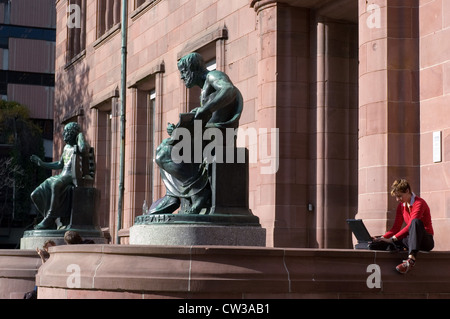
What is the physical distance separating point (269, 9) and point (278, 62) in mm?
1071

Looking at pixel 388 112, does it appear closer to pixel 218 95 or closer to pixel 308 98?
pixel 218 95

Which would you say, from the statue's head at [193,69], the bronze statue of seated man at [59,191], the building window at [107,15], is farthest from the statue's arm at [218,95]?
the building window at [107,15]

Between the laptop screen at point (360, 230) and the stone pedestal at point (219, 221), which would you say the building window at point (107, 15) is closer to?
the stone pedestal at point (219, 221)

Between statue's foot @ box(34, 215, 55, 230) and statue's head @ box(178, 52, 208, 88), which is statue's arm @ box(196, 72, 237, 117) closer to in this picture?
statue's head @ box(178, 52, 208, 88)

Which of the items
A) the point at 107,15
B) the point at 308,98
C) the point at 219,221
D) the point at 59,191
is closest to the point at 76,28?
the point at 107,15

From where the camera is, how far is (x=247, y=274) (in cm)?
938

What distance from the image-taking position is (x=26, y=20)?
Result: 64.2 m

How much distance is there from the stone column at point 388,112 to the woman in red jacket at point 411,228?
3.20 m

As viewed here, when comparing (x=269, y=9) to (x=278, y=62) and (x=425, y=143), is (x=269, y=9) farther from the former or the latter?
(x=425, y=143)

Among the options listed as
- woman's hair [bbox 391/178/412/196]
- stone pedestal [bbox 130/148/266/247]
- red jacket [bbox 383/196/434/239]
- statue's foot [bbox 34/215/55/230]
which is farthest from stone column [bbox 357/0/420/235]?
statue's foot [bbox 34/215/55/230]

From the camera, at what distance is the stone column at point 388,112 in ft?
44.6

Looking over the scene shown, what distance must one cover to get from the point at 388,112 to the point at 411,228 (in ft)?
13.7

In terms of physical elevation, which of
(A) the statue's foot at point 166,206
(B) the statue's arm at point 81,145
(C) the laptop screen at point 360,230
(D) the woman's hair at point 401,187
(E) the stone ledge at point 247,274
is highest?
(B) the statue's arm at point 81,145
